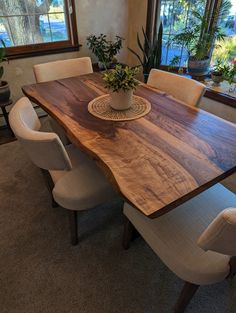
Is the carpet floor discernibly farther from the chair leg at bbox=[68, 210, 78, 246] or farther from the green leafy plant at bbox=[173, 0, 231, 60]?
the green leafy plant at bbox=[173, 0, 231, 60]

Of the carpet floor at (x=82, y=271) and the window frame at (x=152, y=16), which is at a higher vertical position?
the window frame at (x=152, y=16)

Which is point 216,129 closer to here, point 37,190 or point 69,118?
point 69,118

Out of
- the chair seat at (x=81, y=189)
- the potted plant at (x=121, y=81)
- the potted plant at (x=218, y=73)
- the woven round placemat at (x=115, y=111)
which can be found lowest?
the chair seat at (x=81, y=189)

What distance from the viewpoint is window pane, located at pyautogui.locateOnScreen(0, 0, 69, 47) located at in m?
2.27

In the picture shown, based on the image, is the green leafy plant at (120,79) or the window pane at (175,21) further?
the window pane at (175,21)

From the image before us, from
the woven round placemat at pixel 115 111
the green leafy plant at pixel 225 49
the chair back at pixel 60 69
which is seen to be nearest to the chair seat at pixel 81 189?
the woven round placemat at pixel 115 111

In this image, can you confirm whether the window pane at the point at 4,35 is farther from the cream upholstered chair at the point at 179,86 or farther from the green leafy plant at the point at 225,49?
the green leafy plant at the point at 225,49

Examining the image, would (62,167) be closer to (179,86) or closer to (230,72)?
(179,86)

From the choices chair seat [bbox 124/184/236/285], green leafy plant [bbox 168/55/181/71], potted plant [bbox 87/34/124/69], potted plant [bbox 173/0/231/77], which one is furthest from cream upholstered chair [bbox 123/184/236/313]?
potted plant [bbox 87/34/124/69]

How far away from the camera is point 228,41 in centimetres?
224

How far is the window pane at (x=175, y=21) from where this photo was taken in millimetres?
2377

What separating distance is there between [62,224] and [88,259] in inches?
12.5

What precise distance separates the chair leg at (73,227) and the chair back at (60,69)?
116 centimetres

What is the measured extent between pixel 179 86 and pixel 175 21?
1412 mm
